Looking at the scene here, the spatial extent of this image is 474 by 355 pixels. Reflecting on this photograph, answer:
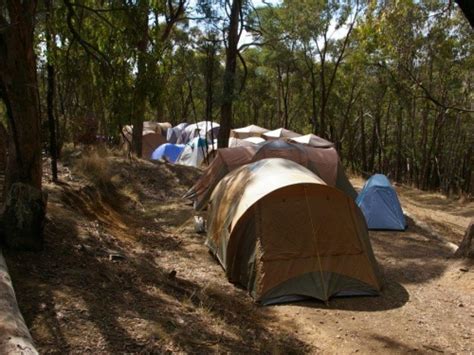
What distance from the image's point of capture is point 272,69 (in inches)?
1203

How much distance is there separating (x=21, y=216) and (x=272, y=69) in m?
26.6

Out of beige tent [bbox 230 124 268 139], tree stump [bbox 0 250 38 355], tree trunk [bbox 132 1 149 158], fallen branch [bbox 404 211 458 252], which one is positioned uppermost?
tree trunk [bbox 132 1 149 158]

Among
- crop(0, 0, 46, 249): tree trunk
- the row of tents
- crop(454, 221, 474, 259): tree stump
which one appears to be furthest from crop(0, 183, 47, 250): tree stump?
crop(454, 221, 474, 259): tree stump

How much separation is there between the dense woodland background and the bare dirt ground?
1.72m

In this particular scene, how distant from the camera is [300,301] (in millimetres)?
6703

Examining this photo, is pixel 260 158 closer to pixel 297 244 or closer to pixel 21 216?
pixel 297 244

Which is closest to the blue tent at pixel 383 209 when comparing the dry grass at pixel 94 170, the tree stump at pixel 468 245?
the tree stump at pixel 468 245

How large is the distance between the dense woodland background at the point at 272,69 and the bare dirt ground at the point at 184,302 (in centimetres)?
172

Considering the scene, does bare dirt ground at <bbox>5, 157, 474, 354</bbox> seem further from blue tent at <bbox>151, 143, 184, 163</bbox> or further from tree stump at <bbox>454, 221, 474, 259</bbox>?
blue tent at <bbox>151, 143, 184, 163</bbox>

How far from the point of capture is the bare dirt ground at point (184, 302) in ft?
14.6

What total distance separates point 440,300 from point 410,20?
11581 millimetres

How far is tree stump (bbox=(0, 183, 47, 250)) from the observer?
17.4 feet

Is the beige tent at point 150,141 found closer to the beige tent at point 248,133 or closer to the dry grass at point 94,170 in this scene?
the beige tent at point 248,133

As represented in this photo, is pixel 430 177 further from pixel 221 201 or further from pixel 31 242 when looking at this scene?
pixel 31 242
